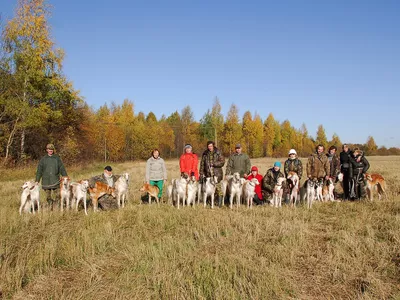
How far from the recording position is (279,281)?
4.37 metres

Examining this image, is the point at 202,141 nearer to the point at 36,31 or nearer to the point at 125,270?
the point at 36,31

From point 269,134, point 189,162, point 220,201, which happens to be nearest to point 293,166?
point 220,201

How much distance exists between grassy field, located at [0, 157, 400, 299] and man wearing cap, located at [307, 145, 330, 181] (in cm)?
251

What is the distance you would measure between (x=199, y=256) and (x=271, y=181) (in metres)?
5.75

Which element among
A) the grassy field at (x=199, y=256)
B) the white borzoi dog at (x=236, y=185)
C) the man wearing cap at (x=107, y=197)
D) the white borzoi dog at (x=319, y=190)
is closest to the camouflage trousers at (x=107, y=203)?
the man wearing cap at (x=107, y=197)

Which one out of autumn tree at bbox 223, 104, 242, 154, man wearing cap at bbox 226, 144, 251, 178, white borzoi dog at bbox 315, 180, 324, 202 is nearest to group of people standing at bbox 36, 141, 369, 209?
man wearing cap at bbox 226, 144, 251, 178

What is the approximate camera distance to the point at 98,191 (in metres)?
9.45

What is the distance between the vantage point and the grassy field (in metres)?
4.19

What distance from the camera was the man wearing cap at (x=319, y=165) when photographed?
34.9 feet

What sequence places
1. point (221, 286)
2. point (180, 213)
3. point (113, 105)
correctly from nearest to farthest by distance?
1. point (221, 286)
2. point (180, 213)
3. point (113, 105)

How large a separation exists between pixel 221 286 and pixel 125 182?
6.78 m

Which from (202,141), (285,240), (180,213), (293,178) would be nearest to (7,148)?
(180,213)

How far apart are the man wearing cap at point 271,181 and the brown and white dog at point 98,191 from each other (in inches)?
211

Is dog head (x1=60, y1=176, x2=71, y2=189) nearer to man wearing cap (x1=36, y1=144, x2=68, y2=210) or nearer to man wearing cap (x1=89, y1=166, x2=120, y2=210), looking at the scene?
man wearing cap (x1=36, y1=144, x2=68, y2=210)
